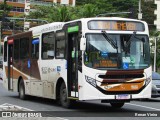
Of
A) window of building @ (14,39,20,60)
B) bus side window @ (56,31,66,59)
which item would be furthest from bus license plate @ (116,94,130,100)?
window of building @ (14,39,20,60)

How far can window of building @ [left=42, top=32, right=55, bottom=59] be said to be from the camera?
18.3 meters

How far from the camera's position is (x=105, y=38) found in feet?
51.1

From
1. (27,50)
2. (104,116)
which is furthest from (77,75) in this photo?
(27,50)

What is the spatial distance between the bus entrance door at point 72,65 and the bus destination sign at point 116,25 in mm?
810

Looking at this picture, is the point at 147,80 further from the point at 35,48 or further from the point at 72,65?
the point at 35,48

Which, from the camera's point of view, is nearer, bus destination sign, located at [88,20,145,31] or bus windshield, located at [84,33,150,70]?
bus windshield, located at [84,33,150,70]

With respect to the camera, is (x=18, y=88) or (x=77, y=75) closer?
(x=77, y=75)

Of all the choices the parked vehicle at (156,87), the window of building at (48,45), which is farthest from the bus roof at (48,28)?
the parked vehicle at (156,87)

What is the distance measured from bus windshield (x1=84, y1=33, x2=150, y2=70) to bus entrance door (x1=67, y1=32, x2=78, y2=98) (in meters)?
0.80

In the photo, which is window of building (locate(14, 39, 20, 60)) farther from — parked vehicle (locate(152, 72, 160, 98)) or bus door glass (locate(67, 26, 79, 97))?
parked vehicle (locate(152, 72, 160, 98))

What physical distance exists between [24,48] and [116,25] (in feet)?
22.8

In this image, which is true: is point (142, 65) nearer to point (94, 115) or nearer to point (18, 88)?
point (94, 115)

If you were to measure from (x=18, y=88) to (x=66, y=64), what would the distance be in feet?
22.3

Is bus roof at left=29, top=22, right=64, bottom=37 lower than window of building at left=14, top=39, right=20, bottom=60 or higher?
higher
